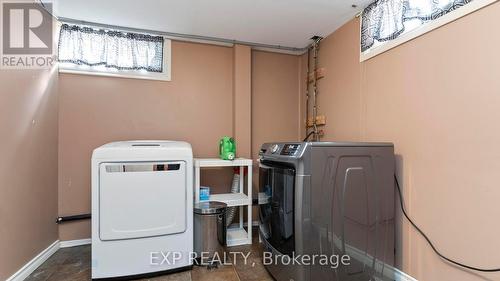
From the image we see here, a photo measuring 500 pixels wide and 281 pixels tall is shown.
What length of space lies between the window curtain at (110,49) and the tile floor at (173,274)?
1839 millimetres

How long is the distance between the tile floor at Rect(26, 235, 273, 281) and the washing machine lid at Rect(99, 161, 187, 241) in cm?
37

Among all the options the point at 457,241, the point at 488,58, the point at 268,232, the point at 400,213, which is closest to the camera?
the point at 488,58

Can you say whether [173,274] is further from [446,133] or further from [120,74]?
[446,133]

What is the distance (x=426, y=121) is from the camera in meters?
1.66

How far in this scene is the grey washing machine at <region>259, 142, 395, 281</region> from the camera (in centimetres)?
155

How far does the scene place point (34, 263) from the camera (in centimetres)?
201

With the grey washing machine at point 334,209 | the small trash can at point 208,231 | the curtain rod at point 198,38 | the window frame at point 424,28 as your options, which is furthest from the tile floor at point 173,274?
the curtain rod at point 198,38

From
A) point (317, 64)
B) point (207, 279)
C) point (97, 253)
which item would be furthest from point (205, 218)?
point (317, 64)

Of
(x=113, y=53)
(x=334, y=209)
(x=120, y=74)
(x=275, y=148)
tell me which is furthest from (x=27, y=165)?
(x=334, y=209)

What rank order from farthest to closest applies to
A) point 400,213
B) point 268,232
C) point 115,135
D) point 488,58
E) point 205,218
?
point 115,135, point 205,218, point 268,232, point 400,213, point 488,58

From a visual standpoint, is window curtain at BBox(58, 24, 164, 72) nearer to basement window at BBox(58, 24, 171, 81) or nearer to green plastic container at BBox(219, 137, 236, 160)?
basement window at BBox(58, 24, 171, 81)

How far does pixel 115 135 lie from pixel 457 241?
2955 millimetres

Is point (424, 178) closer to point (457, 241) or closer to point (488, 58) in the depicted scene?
point (457, 241)

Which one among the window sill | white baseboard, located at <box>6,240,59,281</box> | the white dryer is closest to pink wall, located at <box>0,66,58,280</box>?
white baseboard, located at <box>6,240,59,281</box>
